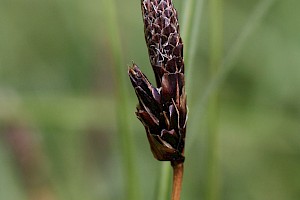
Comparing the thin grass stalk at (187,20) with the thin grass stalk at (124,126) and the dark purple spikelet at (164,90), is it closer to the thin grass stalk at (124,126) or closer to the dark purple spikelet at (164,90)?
the thin grass stalk at (124,126)

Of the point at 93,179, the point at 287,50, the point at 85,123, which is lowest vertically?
the point at 93,179

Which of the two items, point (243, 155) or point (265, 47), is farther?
point (265, 47)

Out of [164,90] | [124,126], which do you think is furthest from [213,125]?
[164,90]

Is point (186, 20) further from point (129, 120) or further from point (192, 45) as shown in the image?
point (129, 120)

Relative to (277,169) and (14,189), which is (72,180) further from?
(277,169)

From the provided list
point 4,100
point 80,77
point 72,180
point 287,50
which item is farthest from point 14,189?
point 287,50

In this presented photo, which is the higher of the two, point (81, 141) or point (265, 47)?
point (265, 47)

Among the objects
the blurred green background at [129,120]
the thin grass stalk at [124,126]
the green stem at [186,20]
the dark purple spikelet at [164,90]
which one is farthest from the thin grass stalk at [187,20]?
the blurred green background at [129,120]
